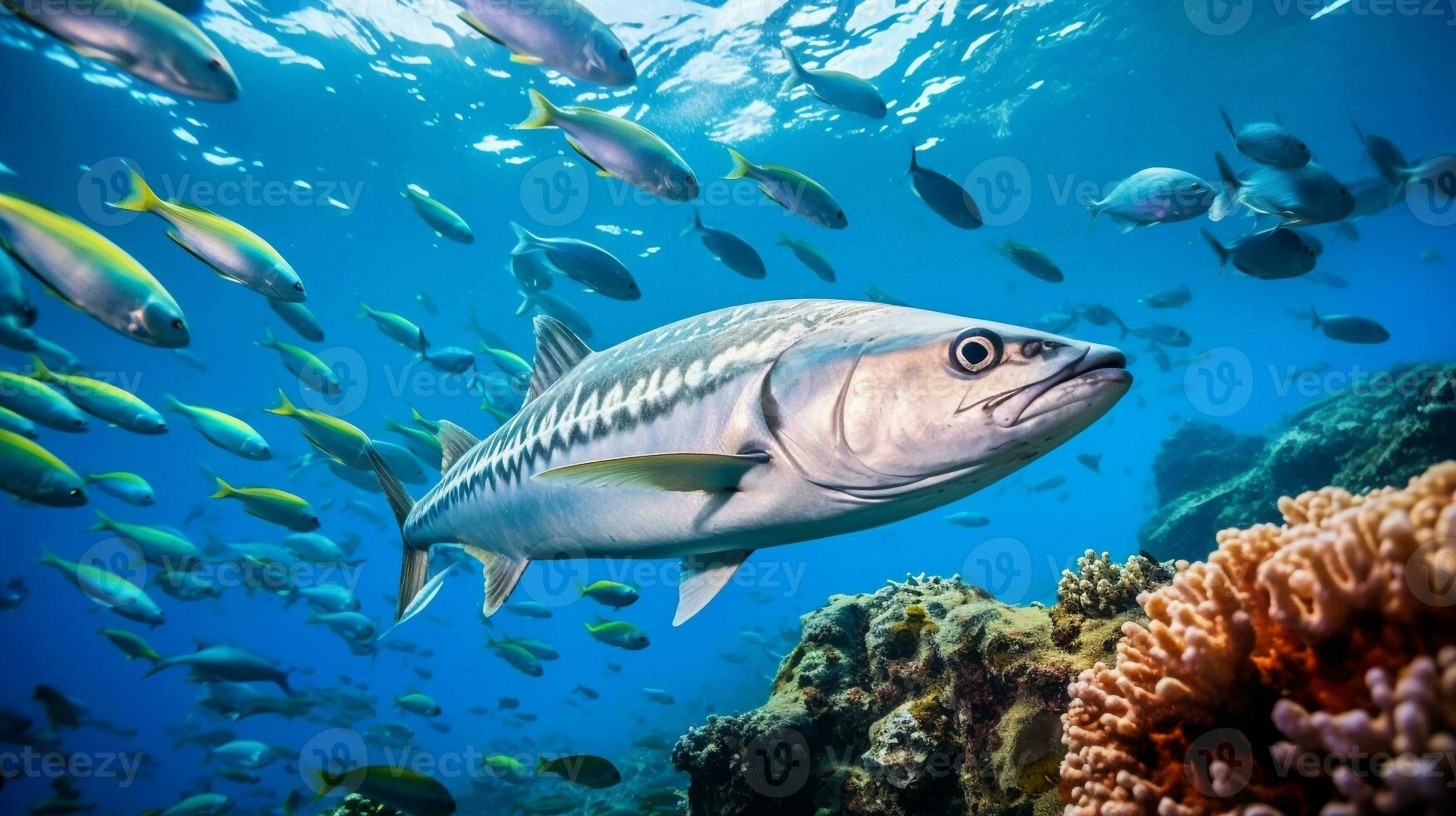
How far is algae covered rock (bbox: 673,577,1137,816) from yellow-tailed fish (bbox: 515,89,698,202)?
14.4 feet

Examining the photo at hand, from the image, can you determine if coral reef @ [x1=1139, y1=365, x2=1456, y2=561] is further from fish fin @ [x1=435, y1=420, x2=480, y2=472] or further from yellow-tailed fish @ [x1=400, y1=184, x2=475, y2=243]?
yellow-tailed fish @ [x1=400, y1=184, x2=475, y2=243]

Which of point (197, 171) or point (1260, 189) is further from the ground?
point (197, 171)

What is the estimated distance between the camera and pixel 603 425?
10.0ft

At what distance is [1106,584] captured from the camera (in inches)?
147

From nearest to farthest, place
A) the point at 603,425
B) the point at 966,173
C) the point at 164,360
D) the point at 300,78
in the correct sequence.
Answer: the point at 603,425, the point at 300,78, the point at 966,173, the point at 164,360

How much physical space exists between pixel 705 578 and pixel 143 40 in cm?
492

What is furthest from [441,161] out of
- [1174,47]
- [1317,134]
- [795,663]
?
[1317,134]

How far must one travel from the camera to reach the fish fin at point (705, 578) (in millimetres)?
2859

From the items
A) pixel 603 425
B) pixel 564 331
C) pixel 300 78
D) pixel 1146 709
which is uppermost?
pixel 300 78

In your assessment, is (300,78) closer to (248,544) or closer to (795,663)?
(248,544)

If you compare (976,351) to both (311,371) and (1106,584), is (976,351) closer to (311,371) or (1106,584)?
(1106,584)

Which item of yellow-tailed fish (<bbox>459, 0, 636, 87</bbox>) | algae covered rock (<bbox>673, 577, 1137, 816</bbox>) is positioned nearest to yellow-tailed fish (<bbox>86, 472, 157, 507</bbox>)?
yellow-tailed fish (<bbox>459, 0, 636, 87</bbox>)

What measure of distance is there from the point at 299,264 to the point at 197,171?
5473mm

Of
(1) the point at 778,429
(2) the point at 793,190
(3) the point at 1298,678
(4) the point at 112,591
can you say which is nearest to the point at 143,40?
(1) the point at 778,429
